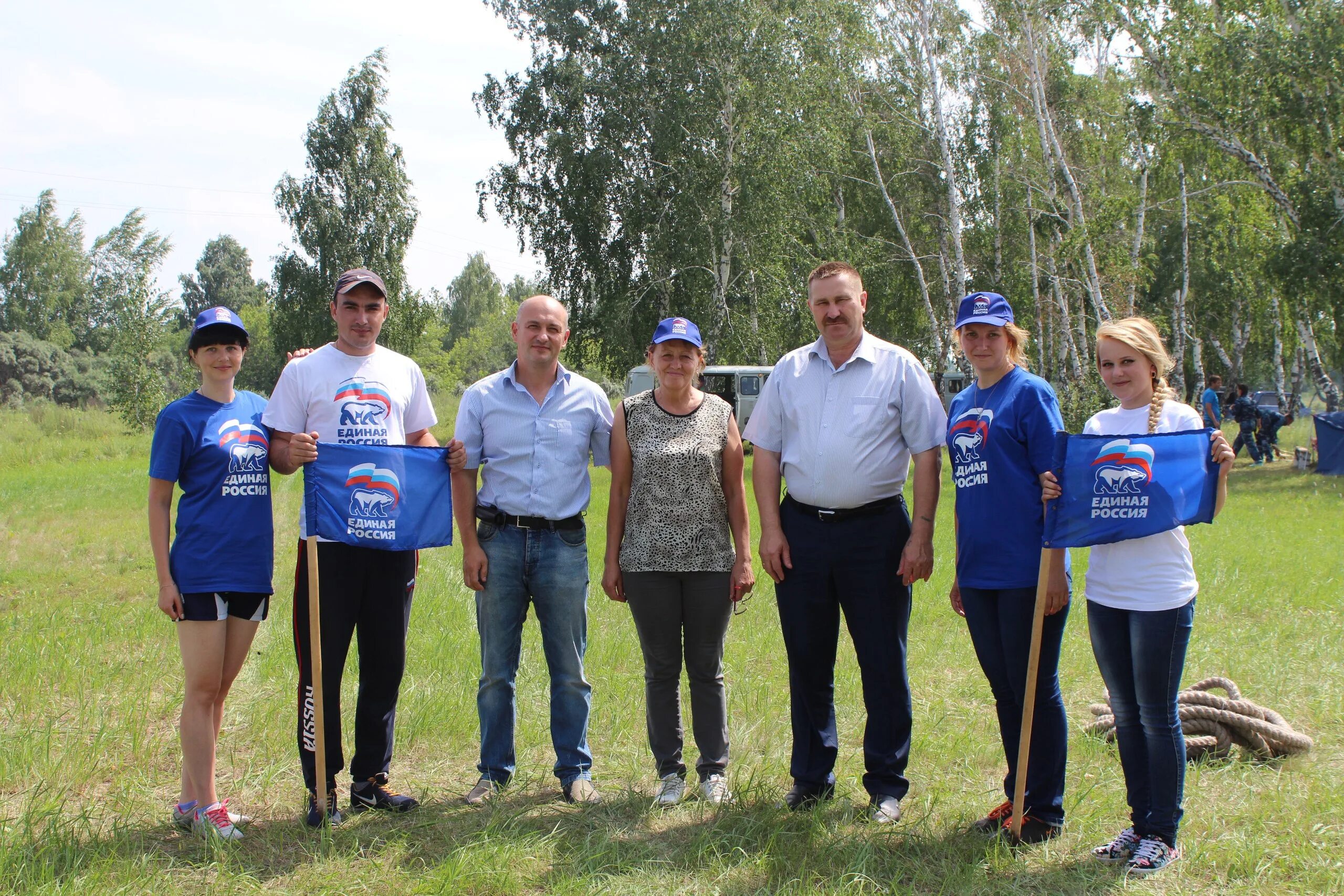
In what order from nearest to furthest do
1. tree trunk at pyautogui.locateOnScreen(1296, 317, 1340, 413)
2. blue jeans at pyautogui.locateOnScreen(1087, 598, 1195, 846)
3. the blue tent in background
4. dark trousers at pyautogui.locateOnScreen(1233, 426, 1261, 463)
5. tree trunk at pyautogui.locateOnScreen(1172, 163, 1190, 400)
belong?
blue jeans at pyautogui.locateOnScreen(1087, 598, 1195, 846) < the blue tent in background < tree trunk at pyautogui.locateOnScreen(1296, 317, 1340, 413) < dark trousers at pyautogui.locateOnScreen(1233, 426, 1261, 463) < tree trunk at pyautogui.locateOnScreen(1172, 163, 1190, 400)

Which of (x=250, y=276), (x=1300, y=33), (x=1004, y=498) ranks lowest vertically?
(x=1004, y=498)

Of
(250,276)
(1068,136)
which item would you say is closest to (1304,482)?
(1068,136)

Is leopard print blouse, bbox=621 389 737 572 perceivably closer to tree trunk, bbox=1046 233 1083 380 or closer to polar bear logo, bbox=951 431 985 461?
polar bear logo, bbox=951 431 985 461

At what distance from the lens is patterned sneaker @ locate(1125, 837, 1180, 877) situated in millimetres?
3701

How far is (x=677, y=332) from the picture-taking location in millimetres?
4379

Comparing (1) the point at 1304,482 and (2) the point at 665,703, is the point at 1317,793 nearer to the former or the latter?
(2) the point at 665,703

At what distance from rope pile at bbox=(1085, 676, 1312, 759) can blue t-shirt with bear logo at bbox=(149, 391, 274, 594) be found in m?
3.97


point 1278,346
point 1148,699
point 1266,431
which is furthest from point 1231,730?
point 1278,346

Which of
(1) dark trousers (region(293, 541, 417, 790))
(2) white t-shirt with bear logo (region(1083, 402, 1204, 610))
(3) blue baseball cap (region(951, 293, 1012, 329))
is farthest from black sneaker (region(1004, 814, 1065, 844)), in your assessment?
(1) dark trousers (region(293, 541, 417, 790))

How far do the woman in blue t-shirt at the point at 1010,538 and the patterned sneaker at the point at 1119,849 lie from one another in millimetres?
205

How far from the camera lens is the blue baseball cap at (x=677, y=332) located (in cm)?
437

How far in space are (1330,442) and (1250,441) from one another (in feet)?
10.1

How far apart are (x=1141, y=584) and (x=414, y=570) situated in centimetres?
300

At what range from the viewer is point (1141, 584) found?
368 centimetres
